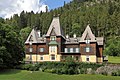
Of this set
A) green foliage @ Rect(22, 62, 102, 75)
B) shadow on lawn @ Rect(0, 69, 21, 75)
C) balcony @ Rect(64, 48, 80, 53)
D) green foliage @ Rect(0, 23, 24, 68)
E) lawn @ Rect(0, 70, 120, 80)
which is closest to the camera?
lawn @ Rect(0, 70, 120, 80)

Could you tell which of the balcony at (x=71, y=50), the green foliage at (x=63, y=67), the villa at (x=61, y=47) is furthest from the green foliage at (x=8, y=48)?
the balcony at (x=71, y=50)

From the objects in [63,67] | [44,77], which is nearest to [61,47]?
[63,67]

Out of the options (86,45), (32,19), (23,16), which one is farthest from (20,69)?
(23,16)

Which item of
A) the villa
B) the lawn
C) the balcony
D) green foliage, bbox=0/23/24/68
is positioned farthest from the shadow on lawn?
the balcony

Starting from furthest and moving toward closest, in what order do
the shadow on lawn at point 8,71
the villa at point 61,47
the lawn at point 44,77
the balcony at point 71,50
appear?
the balcony at point 71,50 < the villa at point 61,47 < the shadow on lawn at point 8,71 < the lawn at point 44,77

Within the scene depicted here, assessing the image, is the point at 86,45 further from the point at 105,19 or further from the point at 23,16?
the point at 23,16

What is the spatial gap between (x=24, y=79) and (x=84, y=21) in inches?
3103

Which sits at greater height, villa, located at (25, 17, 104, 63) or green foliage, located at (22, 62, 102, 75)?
villa, located at (25, 17, 104, 63)

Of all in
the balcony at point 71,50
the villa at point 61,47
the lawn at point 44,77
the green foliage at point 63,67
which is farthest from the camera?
the balcony at point 71,50

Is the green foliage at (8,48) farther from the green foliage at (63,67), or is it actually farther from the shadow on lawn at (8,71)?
the green foliage at (63,67)

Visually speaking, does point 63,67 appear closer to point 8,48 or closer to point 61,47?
point 61,47

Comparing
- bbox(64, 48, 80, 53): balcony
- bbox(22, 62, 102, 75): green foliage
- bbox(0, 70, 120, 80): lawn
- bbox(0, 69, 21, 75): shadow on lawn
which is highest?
bbox(64, 48, 80, 53): balcony

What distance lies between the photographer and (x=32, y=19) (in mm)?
141125

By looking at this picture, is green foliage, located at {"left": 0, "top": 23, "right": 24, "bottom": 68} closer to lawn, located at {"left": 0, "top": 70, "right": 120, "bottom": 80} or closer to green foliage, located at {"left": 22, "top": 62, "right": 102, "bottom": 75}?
green foliage, located at {"left": 22, "top": 62, "right": 102, "bottom": 75}
